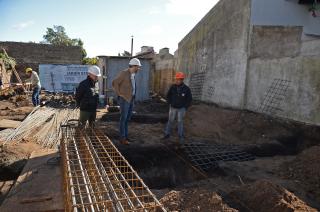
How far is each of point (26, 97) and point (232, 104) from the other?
1035 centimetres

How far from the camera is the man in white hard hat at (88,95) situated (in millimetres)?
6051

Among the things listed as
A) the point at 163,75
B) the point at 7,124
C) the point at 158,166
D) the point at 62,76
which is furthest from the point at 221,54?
the point at 62,76

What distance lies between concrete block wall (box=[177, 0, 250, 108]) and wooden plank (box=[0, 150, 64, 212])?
262 inches

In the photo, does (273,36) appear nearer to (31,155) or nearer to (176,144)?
(176,144)

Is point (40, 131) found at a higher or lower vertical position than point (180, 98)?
lower

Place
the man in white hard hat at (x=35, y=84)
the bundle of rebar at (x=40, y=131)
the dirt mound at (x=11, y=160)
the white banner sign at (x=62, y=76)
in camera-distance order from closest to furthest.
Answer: the dirt mound at (x=11, y=160)
the bundle of rebar at (x=40, y=131)
the man in white hard hat at (x=35, y=84)
the white banner sign at (x=62, y=76)

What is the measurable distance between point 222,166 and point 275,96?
3310 mm

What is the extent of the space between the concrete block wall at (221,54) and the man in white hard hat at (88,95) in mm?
5442

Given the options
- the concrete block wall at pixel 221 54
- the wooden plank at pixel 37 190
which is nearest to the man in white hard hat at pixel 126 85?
the wooden plank at pixel 37 190

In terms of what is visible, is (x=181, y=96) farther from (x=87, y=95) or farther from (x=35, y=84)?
(x=35, y=84)

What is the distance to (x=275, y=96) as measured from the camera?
28.4 feet

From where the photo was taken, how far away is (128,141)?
7480 millimetres

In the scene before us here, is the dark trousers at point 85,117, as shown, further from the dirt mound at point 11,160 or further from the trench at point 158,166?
the dirt mound at point 11,160

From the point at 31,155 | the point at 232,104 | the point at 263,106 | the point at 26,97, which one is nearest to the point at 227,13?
the point at 232,104
